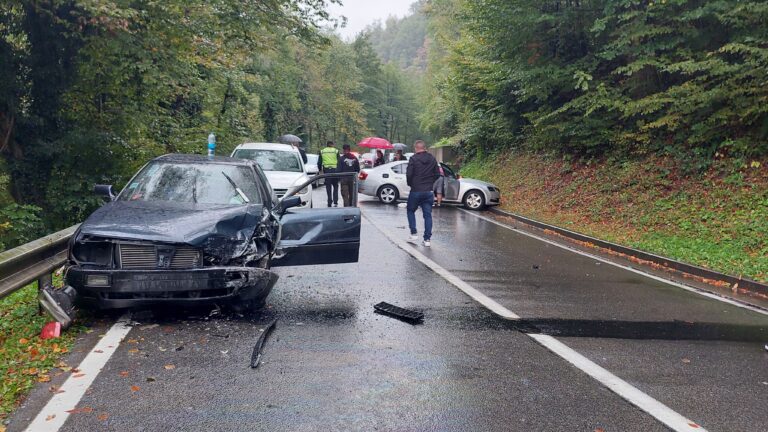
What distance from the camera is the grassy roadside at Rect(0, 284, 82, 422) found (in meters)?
4.06

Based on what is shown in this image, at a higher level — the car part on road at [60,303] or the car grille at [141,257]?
the car grille at [141,257]

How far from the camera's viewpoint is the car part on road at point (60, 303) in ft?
17.3

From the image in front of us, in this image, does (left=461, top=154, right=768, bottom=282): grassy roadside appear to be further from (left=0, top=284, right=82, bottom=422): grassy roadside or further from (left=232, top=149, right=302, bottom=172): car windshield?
(left=0, top=284, right=82, bottom=422): grassy roadside

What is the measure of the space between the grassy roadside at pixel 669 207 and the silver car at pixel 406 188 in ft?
2.90

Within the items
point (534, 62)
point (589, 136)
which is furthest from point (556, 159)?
point (534, 62)

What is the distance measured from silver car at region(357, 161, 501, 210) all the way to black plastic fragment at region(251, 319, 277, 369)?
1341 centimetres

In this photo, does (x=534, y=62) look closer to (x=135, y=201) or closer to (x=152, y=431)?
(x=135, y=201)

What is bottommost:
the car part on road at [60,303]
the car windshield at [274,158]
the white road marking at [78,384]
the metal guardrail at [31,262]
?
the white road marking at [78,384]

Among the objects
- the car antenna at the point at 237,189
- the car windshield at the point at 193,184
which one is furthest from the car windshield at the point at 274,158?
the car antenna at the point at 237,189

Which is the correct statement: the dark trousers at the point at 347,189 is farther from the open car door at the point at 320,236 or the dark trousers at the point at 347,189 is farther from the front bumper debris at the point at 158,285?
the front bumper debris at the point at 158,285

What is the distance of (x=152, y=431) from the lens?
3471mm

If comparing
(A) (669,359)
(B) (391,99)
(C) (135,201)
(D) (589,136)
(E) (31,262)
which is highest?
(B) (391,99)

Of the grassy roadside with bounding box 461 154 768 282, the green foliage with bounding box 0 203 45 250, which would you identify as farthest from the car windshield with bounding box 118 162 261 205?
the grassy roadside with bounding box 461 154 768 282

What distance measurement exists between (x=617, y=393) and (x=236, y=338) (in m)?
3.21
